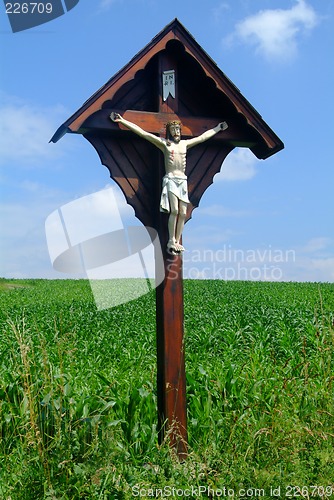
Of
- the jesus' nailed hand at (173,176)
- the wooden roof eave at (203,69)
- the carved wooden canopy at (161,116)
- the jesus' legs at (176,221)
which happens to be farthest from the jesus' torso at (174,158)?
the wooden roof eave at (203,69)

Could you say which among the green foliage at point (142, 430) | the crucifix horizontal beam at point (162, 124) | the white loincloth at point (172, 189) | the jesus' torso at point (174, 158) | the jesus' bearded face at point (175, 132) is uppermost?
the crucifix horizontal beam at point (162, 124)

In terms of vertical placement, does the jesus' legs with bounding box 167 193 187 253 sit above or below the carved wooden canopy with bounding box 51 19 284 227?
below

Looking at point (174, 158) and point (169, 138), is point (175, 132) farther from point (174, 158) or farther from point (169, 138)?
point (174, 158)

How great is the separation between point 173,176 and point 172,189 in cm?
12

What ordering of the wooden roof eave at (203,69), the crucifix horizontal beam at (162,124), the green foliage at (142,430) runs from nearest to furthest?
the green foliage at (142,430)
the wooden roof eave at (203,69)
the crucifix horizontal beam at (162,124)

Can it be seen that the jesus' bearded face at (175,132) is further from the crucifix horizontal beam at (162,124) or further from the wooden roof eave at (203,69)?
the wooden roof eave at (203,69)

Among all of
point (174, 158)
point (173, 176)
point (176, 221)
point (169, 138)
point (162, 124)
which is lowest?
point (176, 221)

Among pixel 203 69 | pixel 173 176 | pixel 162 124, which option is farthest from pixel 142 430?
pixel 203 69

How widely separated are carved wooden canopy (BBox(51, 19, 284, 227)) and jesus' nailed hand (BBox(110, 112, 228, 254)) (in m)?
0.13

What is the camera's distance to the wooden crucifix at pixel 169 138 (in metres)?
4.94

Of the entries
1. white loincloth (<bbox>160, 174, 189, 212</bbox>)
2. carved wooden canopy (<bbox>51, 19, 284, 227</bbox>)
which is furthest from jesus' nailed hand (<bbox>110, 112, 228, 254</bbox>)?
carved wooden canopy (<bbox>51, 19, 284, 227</bbox>)

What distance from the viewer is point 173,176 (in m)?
4.94

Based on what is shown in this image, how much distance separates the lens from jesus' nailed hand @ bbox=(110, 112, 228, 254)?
4902 millimetres

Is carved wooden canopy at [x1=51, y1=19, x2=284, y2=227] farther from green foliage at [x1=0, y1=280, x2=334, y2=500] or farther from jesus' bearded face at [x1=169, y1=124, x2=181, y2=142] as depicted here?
green foliage at [x1=0, y1=280, x2=334, y2=500]
